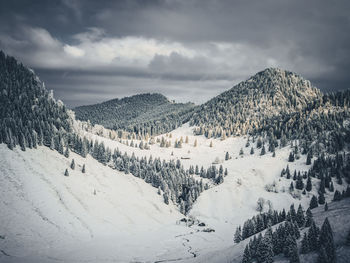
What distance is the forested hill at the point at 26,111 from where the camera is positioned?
409 feet

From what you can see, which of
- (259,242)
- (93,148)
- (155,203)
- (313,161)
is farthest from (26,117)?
(313,161)

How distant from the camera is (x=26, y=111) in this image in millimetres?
145875

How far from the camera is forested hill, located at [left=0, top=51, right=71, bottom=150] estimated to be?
12456 cm

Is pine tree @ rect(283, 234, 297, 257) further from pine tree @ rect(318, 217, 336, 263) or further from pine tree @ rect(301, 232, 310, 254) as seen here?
pine tree @ rect(318, 217, 336, 263)

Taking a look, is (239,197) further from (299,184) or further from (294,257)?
(294,257)

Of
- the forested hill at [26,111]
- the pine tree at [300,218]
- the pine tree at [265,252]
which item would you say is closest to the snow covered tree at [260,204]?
the pine tree at [300,218]

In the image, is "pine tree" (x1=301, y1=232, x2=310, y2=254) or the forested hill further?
the forested hill

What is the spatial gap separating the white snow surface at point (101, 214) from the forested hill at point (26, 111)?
7248mm

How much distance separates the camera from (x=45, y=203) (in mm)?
95062

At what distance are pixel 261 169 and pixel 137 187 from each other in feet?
298

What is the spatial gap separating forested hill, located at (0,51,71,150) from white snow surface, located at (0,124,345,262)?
23.8 ft

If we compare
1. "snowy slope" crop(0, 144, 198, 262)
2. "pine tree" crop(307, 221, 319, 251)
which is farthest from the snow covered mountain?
"pine tree" crop(307, 221, 319, 251)

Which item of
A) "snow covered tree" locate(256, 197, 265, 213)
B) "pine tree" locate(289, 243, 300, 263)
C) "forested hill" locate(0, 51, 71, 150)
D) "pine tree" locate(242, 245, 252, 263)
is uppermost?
"forested hill" locate(0, 51, 71, 150)

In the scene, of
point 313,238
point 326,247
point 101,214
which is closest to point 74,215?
point 101,214
